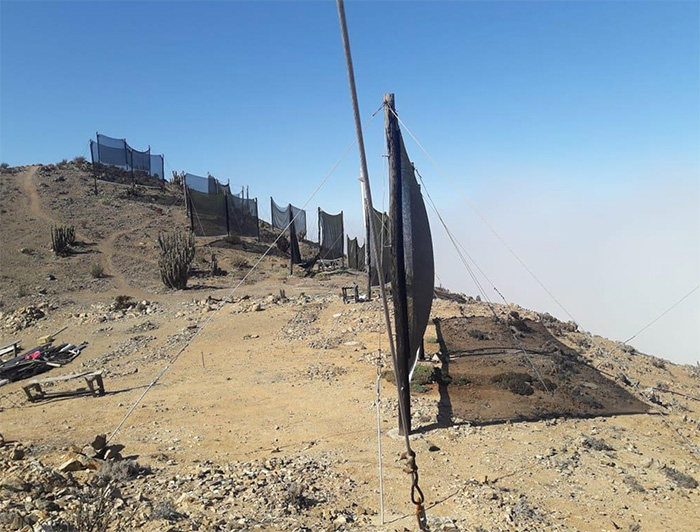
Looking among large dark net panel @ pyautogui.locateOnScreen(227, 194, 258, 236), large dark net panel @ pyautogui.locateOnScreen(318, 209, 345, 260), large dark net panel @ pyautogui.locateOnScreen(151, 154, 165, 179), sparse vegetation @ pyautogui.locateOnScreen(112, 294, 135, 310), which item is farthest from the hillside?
large dark net panel @ pyautogui.locateOnScreen(151, 154, 165, 179)

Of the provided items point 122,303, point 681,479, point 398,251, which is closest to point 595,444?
point 681,479

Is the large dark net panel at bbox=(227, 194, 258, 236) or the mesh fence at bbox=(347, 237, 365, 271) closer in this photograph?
the mesh fence at bbox=(347, 237, 365, 271)

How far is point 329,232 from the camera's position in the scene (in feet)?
82.8

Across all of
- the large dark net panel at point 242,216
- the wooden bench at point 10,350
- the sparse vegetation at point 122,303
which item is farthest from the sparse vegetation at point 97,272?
the wooden bench at point 10,350

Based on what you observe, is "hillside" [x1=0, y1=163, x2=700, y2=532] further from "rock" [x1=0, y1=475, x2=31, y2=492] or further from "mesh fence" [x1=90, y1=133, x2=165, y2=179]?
"mesh fence" [x1=90, y1=133, x2=165, y2=179]

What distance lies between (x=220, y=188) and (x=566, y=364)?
22403mm

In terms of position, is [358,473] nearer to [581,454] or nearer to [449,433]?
[449,433]

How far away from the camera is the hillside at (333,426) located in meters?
4.51

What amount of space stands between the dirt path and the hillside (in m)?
3.18

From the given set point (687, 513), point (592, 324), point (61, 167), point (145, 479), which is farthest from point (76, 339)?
point (592, 324)

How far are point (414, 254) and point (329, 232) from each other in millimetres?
18233

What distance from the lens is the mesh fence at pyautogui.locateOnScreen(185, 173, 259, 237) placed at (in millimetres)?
26000

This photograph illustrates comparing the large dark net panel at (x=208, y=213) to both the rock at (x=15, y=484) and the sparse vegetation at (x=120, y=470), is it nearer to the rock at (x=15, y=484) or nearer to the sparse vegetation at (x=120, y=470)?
the sparse vegetation at (x=120, y=470)

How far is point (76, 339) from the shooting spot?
1341 cm
